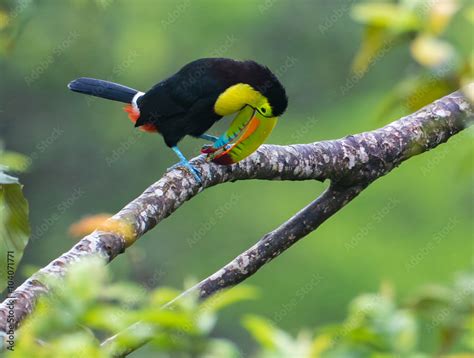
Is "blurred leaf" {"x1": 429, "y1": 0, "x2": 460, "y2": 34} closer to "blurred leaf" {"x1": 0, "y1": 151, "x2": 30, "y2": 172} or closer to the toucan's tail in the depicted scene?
"blurred leaf" {"x1": 0, "y1": 151, "x2": 30, "y2": 172}

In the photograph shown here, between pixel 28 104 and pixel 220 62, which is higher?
pixel 220 62

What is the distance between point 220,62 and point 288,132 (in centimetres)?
890

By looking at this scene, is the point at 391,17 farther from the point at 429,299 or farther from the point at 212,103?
the point at 212,103

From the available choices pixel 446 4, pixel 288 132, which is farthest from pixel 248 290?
pixel 288 132

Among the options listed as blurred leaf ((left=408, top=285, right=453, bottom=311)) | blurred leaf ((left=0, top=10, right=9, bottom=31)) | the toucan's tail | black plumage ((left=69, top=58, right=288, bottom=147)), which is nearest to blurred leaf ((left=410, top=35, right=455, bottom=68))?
blurred leaf ((left=408, top=285, right=453, bottom=311))

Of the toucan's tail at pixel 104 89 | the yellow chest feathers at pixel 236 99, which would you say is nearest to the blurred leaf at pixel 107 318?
the yellow chest feathers at pixel 236 99

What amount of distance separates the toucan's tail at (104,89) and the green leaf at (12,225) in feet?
5.39

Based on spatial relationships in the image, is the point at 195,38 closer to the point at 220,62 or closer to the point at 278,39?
the point at 278,39

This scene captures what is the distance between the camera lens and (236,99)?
108 inches

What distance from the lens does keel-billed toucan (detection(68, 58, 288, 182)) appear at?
2430 millimetres

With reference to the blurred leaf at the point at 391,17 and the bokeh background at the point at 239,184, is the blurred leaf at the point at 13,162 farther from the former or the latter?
the bokeh background at the point at 239,184

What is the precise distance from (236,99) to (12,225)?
123cm

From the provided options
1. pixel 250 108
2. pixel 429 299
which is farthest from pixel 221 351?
pixel 250 108

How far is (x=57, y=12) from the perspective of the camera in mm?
10141
